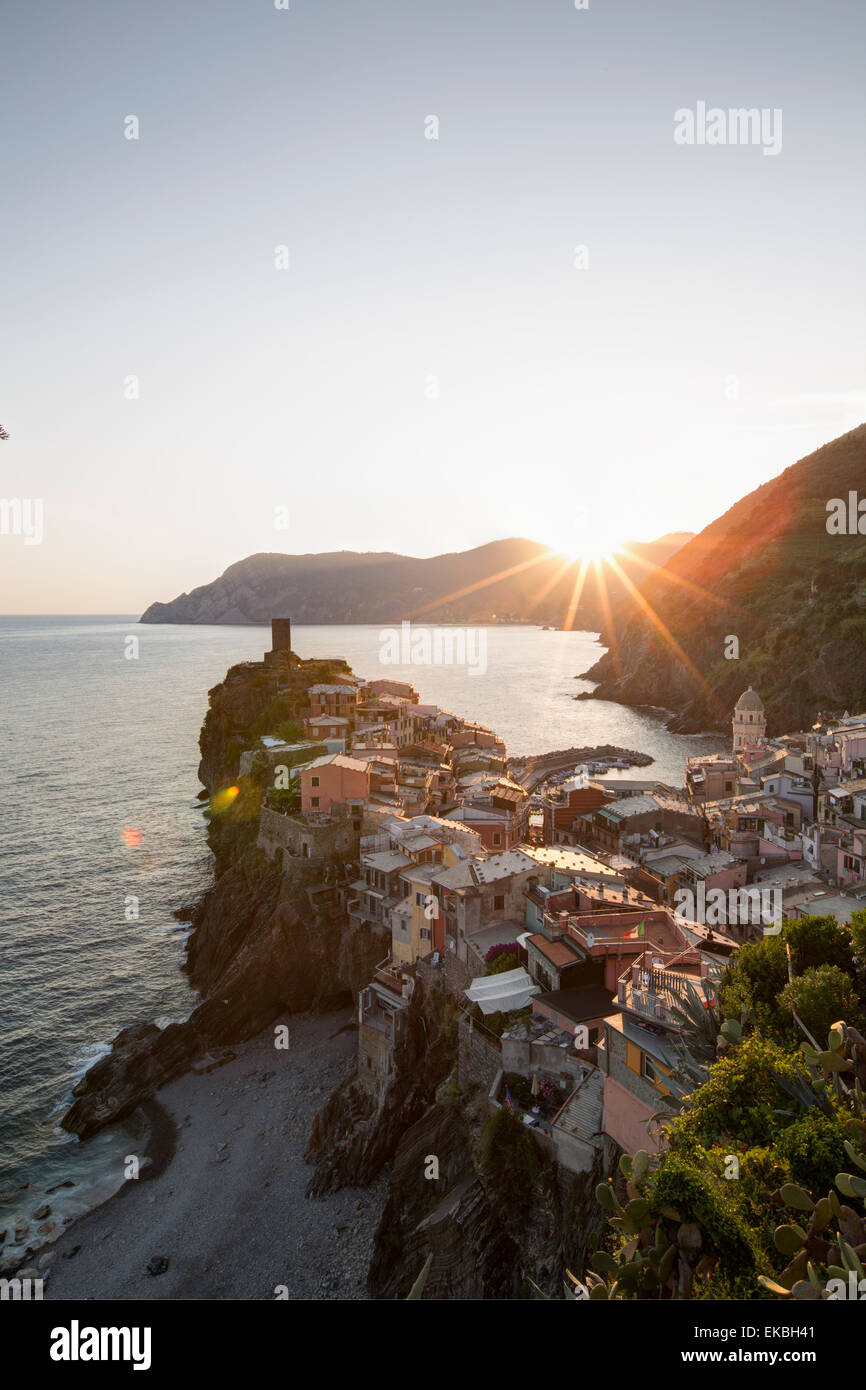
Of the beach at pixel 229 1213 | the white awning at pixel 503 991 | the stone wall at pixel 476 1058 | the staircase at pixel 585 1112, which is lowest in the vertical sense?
the beach at pixel 229 1213

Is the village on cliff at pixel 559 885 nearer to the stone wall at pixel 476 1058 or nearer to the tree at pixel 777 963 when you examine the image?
the stone wall at pixel 476 1058

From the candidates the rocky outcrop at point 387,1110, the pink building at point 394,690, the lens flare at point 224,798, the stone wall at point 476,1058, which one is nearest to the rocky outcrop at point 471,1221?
the stone wall at point 476,1058

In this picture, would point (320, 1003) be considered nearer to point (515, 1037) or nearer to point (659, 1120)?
point (515, 1037)

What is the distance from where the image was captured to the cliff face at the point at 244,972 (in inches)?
1222

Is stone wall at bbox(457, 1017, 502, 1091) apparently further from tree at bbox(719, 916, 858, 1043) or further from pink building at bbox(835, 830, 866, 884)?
pink building at bbox(835, 830, 866, 884)

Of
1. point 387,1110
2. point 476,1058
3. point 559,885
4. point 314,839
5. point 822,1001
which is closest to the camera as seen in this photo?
point 822,1001

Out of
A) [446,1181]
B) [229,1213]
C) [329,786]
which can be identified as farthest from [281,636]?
[446,1181]

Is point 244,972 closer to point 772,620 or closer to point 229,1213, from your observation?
point 229,1213

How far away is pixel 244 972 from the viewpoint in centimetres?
3478

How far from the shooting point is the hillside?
93.6m

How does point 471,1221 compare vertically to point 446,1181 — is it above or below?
above

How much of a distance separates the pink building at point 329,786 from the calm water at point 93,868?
10722 millimetres

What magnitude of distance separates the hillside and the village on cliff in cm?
3899

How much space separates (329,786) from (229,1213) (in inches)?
709
